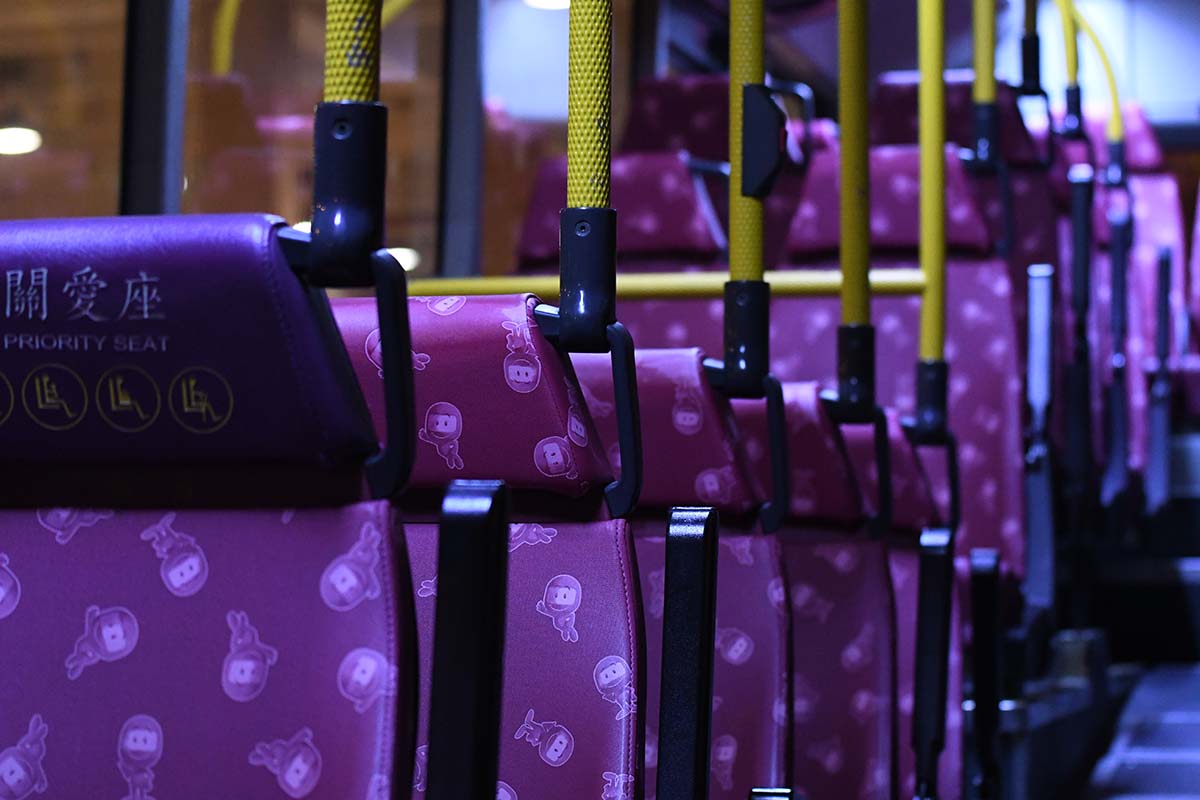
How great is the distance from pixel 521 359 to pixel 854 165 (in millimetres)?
1077

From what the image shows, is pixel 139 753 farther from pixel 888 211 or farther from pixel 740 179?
pixel 888 211

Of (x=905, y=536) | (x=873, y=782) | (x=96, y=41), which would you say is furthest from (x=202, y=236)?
(x=96, y=41)

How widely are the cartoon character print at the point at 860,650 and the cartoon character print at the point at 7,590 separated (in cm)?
89

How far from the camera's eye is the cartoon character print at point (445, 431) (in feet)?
3.29

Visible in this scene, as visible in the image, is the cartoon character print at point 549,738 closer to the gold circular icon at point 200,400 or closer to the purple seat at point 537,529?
the purple seat at point 537,529

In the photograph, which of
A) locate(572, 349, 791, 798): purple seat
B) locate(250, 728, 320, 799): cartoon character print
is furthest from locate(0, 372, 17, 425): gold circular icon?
→ locate(572, 349, 791, 798): purple seat

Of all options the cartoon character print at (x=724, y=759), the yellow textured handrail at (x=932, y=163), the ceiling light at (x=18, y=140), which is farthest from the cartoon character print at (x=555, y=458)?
the yellow textured handrail at (x=932, y=163)

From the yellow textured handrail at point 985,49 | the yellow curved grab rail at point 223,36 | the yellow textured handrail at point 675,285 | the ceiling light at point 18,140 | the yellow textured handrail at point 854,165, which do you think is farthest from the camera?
the yellow textured handrail at point 985,49

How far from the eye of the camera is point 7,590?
89 centimetres

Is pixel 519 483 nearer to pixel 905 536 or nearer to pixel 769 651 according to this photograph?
pixel 769 651

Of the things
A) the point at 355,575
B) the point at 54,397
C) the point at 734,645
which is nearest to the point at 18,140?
the point at 734,645

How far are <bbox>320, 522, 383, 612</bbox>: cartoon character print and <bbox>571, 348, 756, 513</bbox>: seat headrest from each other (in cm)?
46

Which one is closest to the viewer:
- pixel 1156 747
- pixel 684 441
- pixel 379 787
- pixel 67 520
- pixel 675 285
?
pixel 379 787

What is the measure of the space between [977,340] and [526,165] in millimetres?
1452
